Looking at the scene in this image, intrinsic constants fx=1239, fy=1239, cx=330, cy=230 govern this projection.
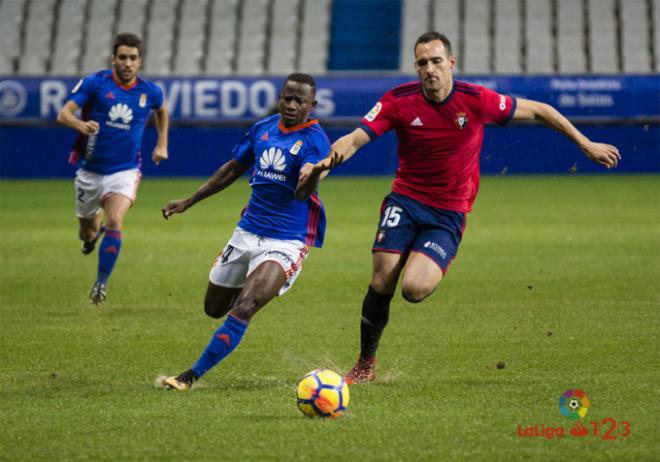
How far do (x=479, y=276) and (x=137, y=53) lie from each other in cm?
420

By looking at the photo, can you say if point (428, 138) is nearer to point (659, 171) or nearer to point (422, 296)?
point (422, 296)

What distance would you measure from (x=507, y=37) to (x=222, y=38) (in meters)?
6.91

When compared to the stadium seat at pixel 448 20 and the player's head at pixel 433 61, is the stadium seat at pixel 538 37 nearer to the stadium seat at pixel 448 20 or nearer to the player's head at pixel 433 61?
the stadium seat at pixel 448 20

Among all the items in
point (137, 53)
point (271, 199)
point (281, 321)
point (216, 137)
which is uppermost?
point (216, 137)

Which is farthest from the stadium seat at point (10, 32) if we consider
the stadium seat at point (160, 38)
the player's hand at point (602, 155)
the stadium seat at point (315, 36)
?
the player's hand at point (602, 155)

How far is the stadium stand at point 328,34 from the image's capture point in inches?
1155

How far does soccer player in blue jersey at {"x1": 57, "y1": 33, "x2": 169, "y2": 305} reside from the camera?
11305 mm

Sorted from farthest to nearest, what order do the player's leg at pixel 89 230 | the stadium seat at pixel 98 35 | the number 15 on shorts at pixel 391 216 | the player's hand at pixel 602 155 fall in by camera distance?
the stadium seat at pixel 98 35 < the player's leg at pixel 89 230 < the number 15 on shorts at pixel 391 216 < the player's hand at pixel 602 155

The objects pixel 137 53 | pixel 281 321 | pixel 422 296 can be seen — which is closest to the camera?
pixel 422 296

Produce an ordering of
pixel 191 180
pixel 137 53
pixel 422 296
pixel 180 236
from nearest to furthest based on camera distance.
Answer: pixel 422 296, pixel 137 53, pixel 180 236, pixel 191 180

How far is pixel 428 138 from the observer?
767cm

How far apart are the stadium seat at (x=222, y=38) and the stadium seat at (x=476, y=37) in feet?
18.5

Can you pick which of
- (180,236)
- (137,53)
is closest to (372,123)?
(137,53)

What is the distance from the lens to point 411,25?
29.4 meters
